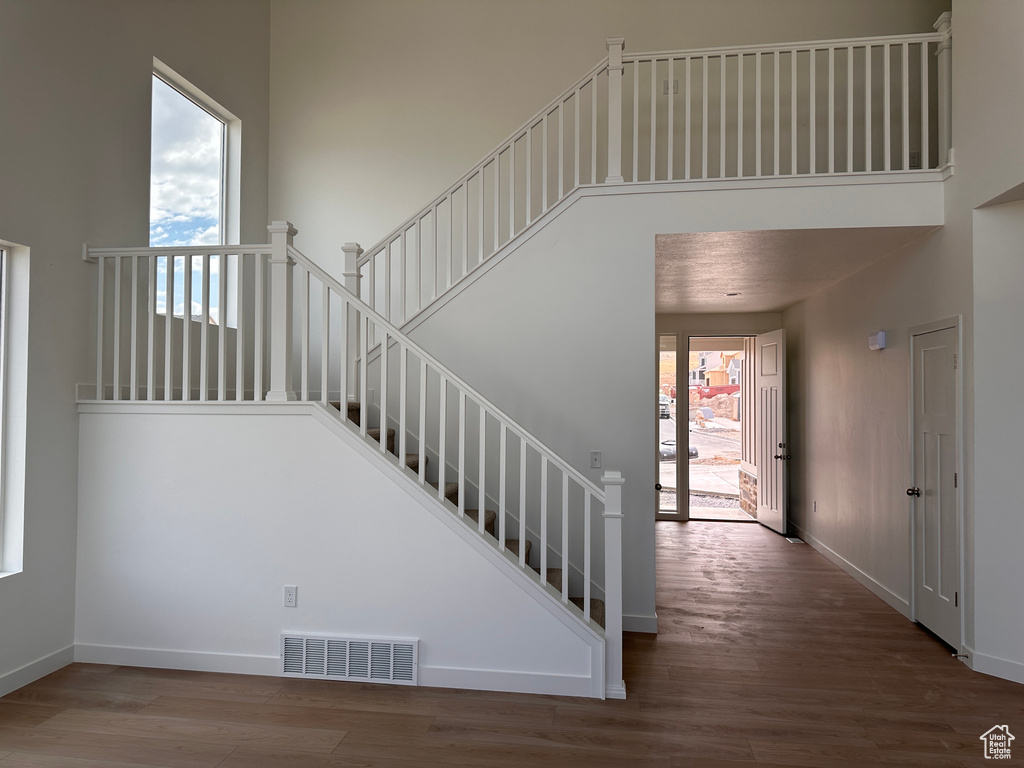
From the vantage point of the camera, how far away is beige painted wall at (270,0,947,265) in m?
5.23

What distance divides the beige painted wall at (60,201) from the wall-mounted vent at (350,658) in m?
1.28

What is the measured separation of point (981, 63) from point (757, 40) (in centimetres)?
216

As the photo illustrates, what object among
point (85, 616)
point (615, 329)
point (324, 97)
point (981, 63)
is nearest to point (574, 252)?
point (615, 329)

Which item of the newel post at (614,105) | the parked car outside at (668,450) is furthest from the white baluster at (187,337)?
the parked car outside at (668,450)

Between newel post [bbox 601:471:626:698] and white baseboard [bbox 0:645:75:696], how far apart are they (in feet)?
9.48

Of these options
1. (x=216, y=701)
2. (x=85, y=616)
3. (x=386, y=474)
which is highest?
(x=386, y=474)

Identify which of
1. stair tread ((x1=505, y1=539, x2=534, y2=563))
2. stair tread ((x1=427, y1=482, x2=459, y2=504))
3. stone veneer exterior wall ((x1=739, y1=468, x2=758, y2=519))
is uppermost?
stair tread ((x1=427, y1=482, x2=459, y2=504))

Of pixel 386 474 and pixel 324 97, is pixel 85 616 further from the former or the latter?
pixel 324 97

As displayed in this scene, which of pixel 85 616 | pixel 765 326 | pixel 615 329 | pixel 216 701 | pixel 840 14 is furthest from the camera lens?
pixel 765 326

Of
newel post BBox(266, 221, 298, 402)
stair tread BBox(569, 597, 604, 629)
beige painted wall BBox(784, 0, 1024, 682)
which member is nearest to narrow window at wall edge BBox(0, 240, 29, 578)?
newel post BBox(266, 221, 298, 402)

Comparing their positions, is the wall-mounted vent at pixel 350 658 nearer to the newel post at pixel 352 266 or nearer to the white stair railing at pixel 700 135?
the newel post at pixel 352 266

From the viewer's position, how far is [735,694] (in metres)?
3.17

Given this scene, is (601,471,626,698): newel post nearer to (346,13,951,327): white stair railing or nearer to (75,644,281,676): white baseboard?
(75,644,281,676): white baseboard

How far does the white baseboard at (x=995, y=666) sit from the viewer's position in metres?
3.33
